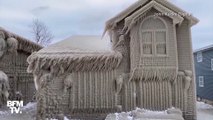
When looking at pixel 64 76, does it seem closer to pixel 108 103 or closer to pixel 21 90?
pixel 108 103

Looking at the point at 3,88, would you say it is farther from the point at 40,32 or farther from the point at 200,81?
the point at 40,32

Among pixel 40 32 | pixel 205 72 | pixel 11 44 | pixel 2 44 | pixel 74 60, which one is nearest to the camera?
pixel 74 60

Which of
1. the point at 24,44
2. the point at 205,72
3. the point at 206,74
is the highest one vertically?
the point at 24,44

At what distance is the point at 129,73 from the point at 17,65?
28.0 feet

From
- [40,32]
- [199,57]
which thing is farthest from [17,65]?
[40,32]

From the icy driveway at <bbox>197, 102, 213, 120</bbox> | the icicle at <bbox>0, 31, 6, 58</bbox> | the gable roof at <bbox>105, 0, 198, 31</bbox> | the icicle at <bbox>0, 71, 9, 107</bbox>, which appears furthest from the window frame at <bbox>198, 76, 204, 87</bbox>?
the icicle at <bbox>0, 31, 6, 58</bbox>

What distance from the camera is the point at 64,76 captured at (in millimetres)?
12586

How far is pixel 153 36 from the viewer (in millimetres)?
12414

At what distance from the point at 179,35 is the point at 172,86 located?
231cm

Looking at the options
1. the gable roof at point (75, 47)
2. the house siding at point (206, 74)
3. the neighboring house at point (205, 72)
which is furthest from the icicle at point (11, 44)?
the house siding at point (206, 74)

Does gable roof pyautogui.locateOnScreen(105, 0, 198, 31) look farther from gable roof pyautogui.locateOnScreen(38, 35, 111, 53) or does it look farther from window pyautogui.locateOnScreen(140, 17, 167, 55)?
gable roof pyautogui.locateOnScreen(38, 35, 111, 53)

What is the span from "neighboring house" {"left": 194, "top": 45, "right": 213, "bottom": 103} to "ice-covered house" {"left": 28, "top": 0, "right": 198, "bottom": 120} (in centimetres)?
1059

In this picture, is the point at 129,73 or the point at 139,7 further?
the point at 139,7

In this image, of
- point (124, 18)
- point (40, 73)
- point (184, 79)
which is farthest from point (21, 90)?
point (184, 79)
